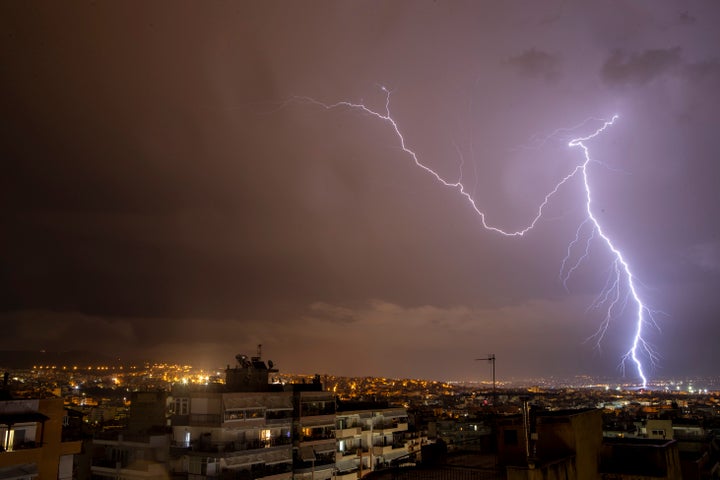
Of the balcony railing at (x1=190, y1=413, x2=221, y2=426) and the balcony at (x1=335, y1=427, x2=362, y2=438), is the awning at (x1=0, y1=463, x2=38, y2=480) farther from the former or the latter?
the balcony at (x1=335, y1=427, x2=362, y2=438)

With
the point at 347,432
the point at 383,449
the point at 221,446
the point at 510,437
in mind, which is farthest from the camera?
the point at 383,449

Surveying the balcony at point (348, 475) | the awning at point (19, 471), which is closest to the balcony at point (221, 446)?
the balcony at point (348, 475)

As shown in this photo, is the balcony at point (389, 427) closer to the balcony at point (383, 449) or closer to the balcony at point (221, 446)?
the balcony at point (383, 449)

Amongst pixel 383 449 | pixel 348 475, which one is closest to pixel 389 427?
pixel 383 449

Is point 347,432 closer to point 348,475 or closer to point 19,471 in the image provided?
point 348,475

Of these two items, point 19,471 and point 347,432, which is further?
point 347,432

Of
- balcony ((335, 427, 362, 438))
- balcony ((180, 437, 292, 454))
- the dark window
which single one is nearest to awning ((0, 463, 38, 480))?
balcony ((180, 437, 292, 454))

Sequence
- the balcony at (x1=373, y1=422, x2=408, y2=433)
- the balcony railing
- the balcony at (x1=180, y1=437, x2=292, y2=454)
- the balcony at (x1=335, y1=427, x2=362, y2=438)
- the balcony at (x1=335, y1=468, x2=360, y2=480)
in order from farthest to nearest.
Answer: the balcony at (x1=373, y1=422, x2=408, y2=433), the balcony at (x1=335, y1=427, x2=362, y2=438), the balcony at (x1=335, y1=468, x2=360, y2=480), the balcony railing, the balcony at (x1=180, y1=437, x2=292, y2=454)

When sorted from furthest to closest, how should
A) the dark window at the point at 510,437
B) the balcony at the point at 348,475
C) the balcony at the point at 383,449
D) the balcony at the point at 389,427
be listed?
the balcony at the point at 389,427 < the balcony at the point at 383,449 < the balcony at the point at 348,475 < the dark window at the point at 510,437

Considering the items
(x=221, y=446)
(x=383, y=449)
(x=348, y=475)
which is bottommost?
(x=348, y=475)

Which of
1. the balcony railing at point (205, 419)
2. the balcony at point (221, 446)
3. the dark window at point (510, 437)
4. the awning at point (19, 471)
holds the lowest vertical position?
the balcony at point (221, 446)

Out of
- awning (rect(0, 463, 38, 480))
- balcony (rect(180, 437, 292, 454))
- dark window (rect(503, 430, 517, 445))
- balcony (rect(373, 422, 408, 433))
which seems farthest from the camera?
balcony (rect(373, 422, 408, 433))

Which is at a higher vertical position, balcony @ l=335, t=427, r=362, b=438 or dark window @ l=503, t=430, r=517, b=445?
dark window @ l=503, t=430, r=517, b=445

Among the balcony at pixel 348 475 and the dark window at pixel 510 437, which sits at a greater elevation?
the dark window at pixel 510 437
